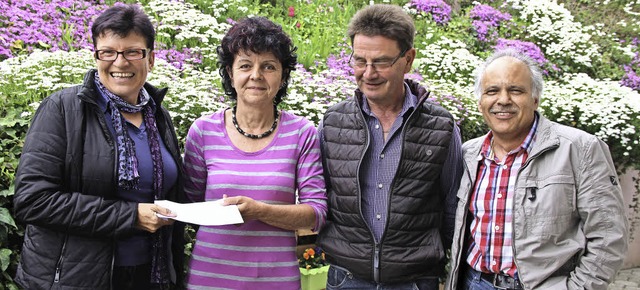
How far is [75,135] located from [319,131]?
117 centimetres

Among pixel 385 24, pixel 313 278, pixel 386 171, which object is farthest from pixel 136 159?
pixel 313 278

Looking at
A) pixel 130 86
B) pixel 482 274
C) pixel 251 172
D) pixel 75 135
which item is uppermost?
pixel 130 86

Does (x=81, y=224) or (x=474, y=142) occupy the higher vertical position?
(x=474, y=142)

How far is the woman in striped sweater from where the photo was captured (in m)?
2.56

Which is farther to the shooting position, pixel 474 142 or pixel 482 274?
pixel 474 142


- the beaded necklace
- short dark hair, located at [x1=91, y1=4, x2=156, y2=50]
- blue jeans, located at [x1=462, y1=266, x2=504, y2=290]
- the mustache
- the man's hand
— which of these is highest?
short dark hair, located at [x1=91, y1=4, x2=156, y2=50]

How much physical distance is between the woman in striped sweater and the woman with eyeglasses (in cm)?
18

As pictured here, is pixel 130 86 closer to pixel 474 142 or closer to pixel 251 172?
pixel 251 172

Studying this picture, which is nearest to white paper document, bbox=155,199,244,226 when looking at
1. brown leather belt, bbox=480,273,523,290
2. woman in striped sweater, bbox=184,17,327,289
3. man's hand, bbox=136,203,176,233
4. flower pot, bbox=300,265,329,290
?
man's hand, bbox=136,203,176,233

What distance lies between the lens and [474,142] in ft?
9.66

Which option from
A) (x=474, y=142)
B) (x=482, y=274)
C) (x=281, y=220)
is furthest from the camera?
(x=474, y=142)

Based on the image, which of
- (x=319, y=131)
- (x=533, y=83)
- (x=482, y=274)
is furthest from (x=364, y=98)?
(x=482, y=274)

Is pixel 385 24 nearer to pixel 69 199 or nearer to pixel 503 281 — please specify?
pixel 503 281

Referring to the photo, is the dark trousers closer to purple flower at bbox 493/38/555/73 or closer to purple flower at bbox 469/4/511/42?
purple flower at bbox 493/38/555/73
